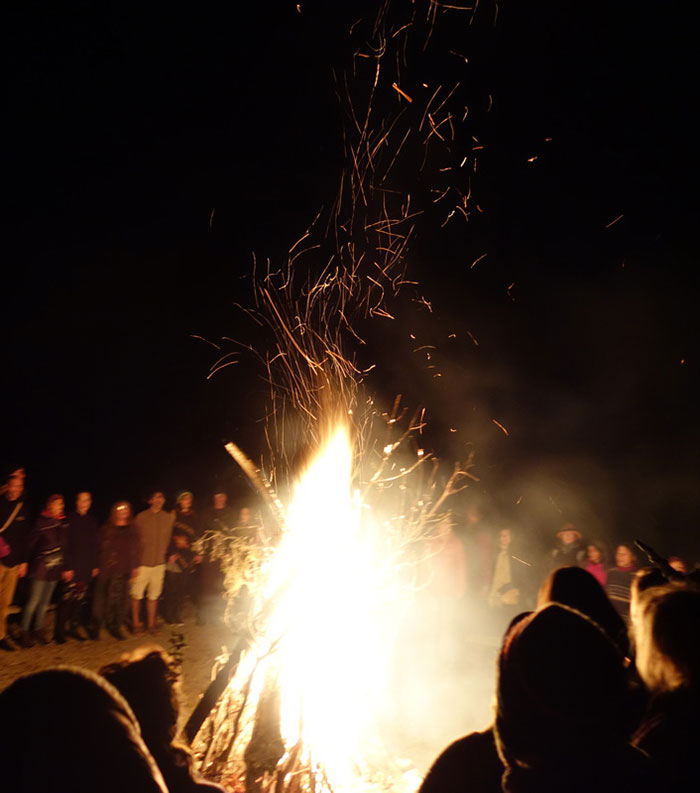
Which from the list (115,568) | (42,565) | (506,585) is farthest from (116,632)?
(506,585)

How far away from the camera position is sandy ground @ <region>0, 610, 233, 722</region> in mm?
5398

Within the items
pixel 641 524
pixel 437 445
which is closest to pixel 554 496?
pixel 641 524

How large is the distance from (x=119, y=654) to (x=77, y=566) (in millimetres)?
1099

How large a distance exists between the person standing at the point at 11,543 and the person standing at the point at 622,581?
21.4ft

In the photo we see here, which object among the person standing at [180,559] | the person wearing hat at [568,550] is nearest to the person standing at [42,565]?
the person standing at [180,559]

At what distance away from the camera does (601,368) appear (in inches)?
455

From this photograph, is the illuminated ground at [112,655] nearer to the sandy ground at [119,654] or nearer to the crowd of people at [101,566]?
the sandy ground at [119,654]

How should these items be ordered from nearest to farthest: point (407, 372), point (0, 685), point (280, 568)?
point (280, 568) → point (0, 685) → point (407, 372)

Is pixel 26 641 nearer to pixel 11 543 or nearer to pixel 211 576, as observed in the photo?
pixel 11 543

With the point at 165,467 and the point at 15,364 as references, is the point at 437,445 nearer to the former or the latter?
the point at 165,467

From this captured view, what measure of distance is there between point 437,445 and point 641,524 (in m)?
4.32

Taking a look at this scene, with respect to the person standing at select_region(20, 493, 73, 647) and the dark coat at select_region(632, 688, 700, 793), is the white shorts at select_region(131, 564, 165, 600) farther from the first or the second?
the dark coat at select_region(632, 688, 700, 793)

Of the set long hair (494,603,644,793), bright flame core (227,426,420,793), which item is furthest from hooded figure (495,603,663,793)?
bright flame core (227,426,420,793)

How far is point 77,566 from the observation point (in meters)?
6.55
